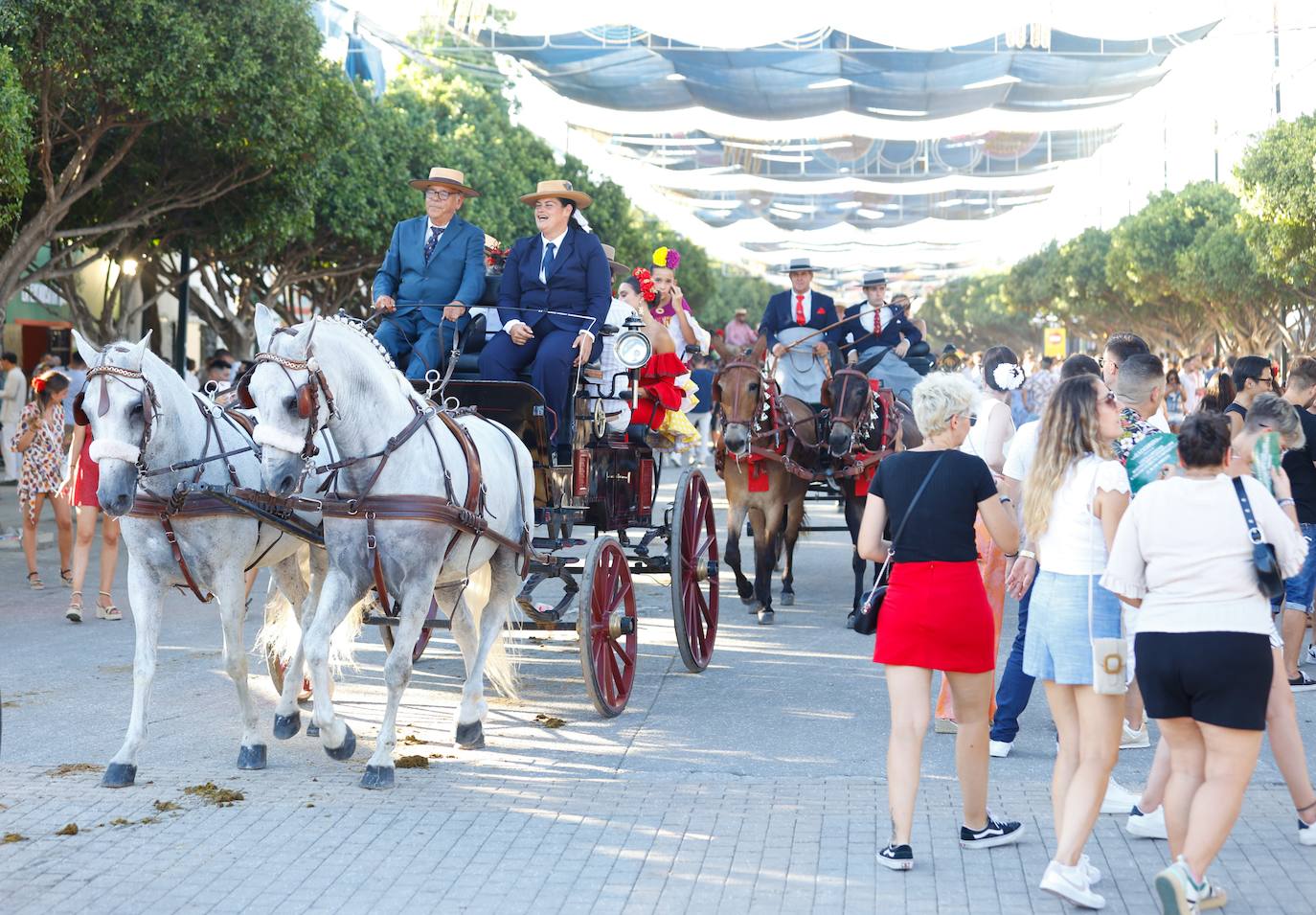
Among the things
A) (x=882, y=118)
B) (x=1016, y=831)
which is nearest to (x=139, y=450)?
(x=1016, y=831)

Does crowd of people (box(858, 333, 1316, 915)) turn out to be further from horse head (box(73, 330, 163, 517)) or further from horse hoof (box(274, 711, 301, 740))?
horse head (box(73, 330, 163, 517))

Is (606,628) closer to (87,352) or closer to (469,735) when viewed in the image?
(469,735)

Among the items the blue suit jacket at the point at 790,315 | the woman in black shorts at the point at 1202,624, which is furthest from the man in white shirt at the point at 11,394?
the woman in black shorts at the point at 1202,624

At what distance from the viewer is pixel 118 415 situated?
6828 mm

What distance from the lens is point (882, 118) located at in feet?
107

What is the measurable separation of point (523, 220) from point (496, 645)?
94.7 ft

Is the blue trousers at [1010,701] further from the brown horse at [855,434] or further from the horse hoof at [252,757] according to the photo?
the brown horse at [855,434]

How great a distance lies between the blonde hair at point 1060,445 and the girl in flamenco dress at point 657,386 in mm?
4529

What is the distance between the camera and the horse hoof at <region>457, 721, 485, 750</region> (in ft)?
25.4

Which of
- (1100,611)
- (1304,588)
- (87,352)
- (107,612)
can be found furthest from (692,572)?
(107,612)

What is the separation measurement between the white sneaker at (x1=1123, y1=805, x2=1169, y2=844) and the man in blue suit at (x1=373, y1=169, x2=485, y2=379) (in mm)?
4519

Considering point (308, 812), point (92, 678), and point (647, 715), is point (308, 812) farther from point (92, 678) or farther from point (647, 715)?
point (92, 678)

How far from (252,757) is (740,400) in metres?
5.47

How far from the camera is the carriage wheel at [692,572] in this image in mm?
9477
